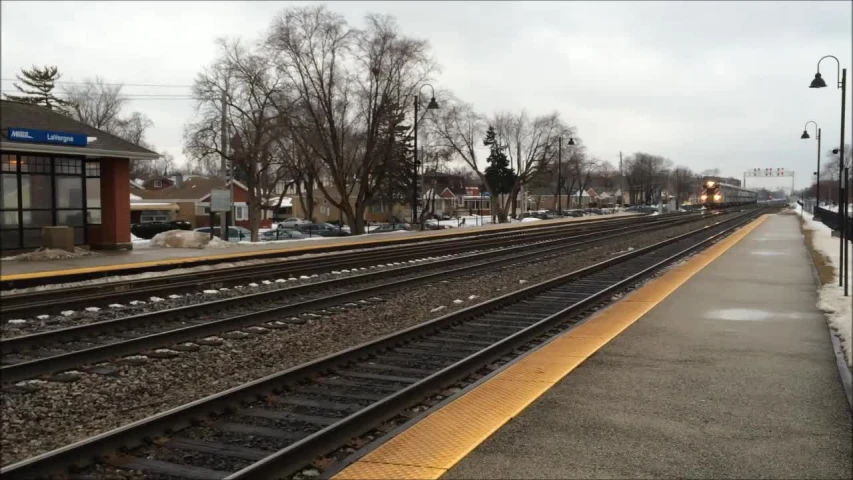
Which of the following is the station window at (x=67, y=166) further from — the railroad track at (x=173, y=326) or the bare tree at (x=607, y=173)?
the bare tree at (x=607, y=173)

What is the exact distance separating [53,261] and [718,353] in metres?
17.3

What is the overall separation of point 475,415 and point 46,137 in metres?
18.3

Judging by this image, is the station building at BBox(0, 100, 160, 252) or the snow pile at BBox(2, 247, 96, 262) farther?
the station building at BBox(0, 100, 160, 252)

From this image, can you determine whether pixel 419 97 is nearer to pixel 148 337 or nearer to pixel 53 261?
pixel 53 261

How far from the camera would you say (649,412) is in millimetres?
5793

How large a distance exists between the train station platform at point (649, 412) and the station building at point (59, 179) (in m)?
17.0

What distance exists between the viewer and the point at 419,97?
147 ft

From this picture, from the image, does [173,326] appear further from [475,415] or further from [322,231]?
[322,231]

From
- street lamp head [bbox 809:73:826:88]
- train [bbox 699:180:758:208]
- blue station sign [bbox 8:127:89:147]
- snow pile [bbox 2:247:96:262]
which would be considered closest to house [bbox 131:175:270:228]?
blue station sign [bbox 8:127:89:147]

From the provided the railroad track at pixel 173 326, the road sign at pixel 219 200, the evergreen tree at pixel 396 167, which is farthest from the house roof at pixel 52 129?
the evergreen tree at pixel 396 167

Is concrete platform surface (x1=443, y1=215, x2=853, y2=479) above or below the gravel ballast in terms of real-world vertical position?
above

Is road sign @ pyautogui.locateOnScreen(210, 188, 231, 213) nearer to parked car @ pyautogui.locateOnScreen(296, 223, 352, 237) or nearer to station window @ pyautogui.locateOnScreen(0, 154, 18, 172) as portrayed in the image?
station window @ pyautogui.locateOnScreen(0, 154, 18, 172)

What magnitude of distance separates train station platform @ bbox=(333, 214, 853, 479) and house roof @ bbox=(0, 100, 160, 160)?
665 inches

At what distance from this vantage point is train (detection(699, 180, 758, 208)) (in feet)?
262
